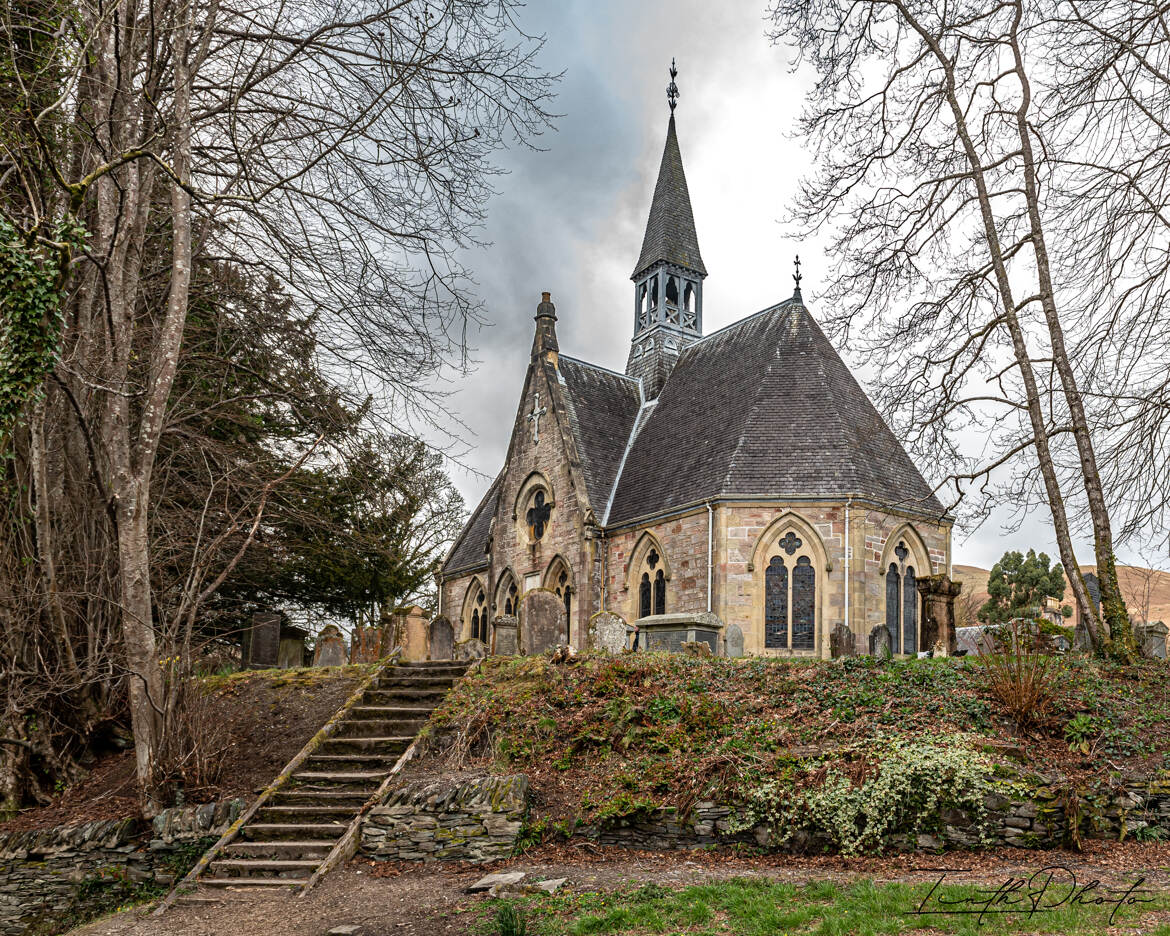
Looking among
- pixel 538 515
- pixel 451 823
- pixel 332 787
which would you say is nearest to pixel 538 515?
pixel 538 515

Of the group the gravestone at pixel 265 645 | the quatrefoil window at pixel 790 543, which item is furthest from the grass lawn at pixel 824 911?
the quatrefoil window at pixel 790 543

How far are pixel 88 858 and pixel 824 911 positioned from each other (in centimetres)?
898

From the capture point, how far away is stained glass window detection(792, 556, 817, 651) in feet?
68.1

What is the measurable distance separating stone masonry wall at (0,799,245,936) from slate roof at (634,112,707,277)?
983 inches

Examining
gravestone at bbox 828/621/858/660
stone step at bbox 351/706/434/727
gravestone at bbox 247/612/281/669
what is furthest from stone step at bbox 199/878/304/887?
gravestone at bbox 247/612/281/669

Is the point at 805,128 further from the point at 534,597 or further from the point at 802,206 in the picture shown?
the point at 534,597

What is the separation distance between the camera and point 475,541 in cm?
3244

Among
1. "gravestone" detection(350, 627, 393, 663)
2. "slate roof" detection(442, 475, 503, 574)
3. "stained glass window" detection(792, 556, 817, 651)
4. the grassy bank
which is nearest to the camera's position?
the grassy bank

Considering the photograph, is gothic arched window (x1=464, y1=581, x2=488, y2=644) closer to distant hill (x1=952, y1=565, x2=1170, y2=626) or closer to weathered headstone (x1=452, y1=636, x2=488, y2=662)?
weathered headstone (x1=452, y1=636, x2=488, y2=662)

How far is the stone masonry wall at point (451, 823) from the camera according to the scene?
9.91 m

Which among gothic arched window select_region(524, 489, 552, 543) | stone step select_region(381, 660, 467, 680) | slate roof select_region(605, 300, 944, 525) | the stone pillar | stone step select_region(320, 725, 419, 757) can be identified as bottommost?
stone step select_region(320, 725, 419, 757)

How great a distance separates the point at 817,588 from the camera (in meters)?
20.8

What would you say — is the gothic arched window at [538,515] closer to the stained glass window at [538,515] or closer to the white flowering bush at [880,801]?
the stained glass window at [538,515]

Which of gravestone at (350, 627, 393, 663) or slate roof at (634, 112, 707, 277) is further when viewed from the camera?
slate roof at (634, 112, 707, 277)
